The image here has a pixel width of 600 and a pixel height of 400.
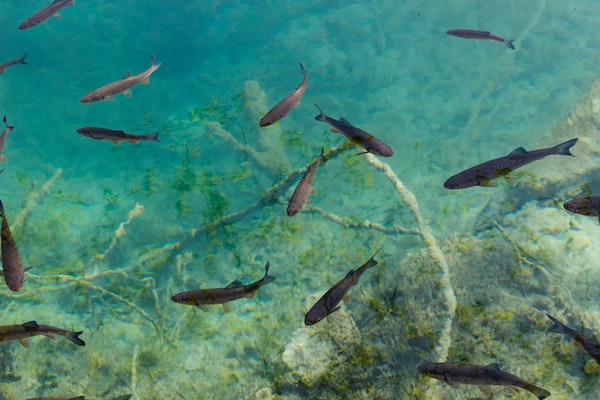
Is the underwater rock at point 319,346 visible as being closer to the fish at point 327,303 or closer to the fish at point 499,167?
the fish at point 327,303

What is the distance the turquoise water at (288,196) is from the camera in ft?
13.5

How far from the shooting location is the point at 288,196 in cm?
795

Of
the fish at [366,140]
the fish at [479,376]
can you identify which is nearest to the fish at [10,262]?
the fish at [366,140]

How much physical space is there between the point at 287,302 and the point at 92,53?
41.4 feet

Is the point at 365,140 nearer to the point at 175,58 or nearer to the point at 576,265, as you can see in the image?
the point at 576,265

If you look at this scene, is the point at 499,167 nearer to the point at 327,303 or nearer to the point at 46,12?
the point at 327,303

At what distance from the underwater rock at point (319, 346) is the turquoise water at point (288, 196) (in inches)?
0.9

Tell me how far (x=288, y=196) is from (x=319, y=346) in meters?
4.39

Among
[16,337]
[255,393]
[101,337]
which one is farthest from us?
[101,337]

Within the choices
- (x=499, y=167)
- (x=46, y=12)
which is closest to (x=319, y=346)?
(x=499, y=167)

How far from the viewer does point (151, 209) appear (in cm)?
845

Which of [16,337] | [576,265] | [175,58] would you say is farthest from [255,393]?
[175,58]

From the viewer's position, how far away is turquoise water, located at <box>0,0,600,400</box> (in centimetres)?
411

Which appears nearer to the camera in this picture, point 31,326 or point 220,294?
point 31,326
